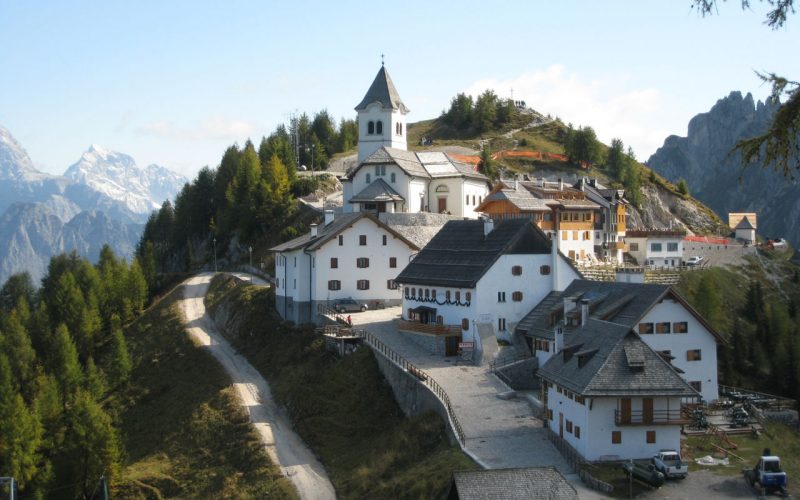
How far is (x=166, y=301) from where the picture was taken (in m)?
86.6

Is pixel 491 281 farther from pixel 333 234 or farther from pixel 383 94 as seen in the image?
pixel 383 94

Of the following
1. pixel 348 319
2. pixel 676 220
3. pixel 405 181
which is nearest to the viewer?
pixel 348 319

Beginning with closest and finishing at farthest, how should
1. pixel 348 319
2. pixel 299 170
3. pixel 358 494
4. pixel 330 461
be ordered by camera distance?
pixel 358 494, pixel 330 461, pixel 348 319, pixel 299 170

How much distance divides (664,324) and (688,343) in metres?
1.80

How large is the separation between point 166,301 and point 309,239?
81.8 ft

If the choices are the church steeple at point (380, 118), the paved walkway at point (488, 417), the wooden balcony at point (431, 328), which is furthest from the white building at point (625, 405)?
the church steeple at point (380, 118)

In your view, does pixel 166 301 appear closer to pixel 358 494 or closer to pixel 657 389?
pixel 358 494

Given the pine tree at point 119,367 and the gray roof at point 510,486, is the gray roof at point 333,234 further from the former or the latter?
the gray roof at point 510,486

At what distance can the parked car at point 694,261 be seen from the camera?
81875 mm

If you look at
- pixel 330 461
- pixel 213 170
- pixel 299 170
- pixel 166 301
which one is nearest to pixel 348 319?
pixel 330 461

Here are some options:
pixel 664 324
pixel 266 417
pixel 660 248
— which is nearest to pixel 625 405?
pixel 664 324

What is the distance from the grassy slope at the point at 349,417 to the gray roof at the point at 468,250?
24.5ft

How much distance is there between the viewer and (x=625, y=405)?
117ft

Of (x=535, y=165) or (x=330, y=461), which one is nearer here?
(x=330, y=461)
